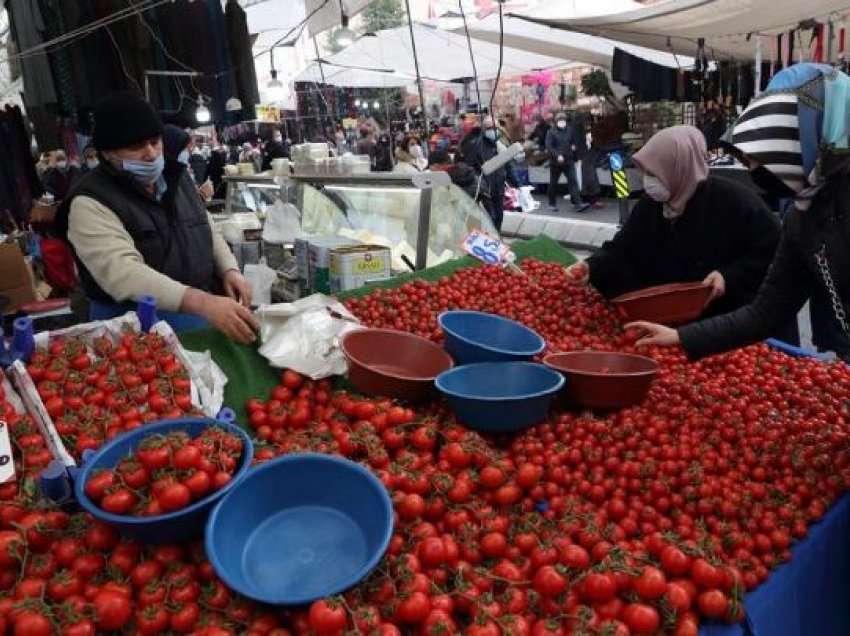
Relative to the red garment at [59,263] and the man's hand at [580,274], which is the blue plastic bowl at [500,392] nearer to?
the man's hand at [580,274]

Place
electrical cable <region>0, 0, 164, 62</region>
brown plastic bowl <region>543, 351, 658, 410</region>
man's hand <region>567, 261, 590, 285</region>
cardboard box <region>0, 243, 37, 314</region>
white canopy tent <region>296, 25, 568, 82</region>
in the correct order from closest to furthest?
1. brown plastic bowl <region>543, 351, 658, 410</region>
2. man's hand <region>567, 261, 590, 285</region>
3. electrical cable <region>0, 0, 164, 62</region>
4. cardboard box <region>0, 243, 37, 314</region>
5. white canopy tent <region>296, 25, 568, 82</region>

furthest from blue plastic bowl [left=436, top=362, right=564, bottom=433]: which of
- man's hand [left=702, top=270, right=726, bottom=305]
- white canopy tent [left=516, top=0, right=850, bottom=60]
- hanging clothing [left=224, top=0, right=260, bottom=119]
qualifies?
white canopy tent [left=516, top=0, right=850, bottom=60]

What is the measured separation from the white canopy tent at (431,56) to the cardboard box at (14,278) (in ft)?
31.5

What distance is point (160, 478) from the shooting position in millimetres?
1495

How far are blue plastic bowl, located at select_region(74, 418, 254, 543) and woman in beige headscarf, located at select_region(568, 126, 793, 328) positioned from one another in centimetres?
240

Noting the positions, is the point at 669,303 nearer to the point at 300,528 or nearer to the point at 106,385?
the point at 300,528

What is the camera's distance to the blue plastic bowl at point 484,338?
8.11ft

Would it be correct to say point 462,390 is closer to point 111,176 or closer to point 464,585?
point 464,585

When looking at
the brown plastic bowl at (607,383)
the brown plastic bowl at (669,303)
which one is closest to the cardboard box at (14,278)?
the brown plastic bowl at (669,303)

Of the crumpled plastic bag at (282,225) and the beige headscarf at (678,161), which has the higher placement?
the beige headscarf at (678,161)

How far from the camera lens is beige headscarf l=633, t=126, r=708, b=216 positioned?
10.4 ft

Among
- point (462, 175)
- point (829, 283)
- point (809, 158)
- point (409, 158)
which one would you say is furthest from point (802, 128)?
point (409, 158)

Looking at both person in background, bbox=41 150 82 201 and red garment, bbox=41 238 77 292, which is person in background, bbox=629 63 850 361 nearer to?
red garment, bbox=41 238 77 292

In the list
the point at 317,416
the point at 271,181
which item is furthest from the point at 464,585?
the point at 271,181
